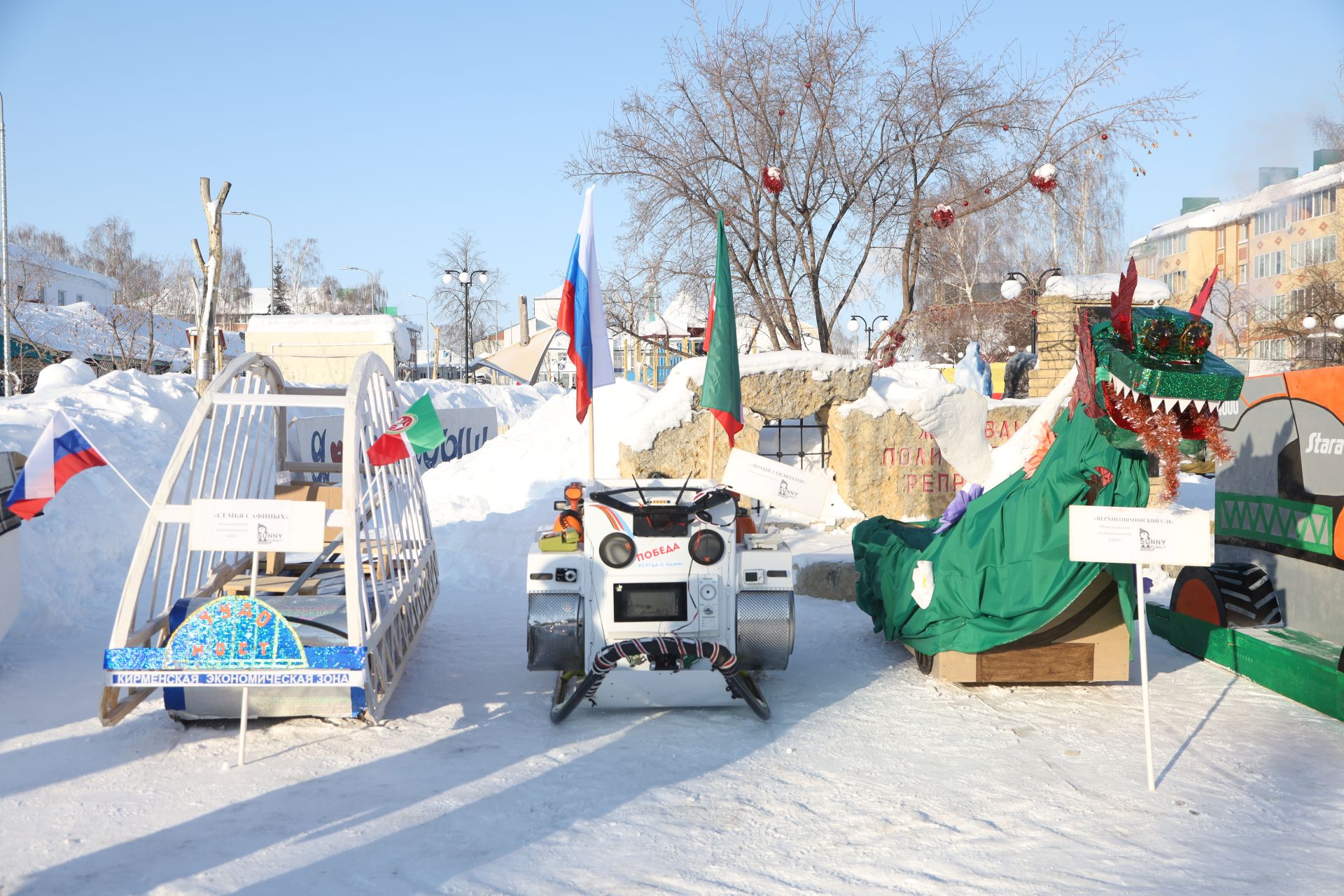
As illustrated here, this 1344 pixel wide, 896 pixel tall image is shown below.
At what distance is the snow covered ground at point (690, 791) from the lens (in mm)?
3785

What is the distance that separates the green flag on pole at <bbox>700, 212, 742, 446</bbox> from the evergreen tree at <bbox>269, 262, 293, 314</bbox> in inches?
1436

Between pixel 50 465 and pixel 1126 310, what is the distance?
19.1 ft

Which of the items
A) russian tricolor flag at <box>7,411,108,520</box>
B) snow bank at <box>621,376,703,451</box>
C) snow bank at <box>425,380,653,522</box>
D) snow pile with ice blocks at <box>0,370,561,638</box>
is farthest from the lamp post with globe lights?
russian tricolor flag at <box>7,411,108,520</box>

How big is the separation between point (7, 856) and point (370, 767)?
5.01 ft

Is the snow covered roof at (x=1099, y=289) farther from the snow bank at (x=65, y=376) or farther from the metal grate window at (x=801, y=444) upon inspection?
the snow bank at (x=65, y=376)

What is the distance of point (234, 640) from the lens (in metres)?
4.78

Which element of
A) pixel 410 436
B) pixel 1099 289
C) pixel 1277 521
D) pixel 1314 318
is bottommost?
pixel 1277 521

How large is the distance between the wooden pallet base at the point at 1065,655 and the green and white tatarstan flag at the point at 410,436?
354 cm

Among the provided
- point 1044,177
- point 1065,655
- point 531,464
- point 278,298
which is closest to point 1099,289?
point 1044,177

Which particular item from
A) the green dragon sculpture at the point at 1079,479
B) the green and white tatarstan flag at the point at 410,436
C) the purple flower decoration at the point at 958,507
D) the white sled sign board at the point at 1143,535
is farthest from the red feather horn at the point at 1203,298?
the green and white tatarstan flag at the point at 410,436

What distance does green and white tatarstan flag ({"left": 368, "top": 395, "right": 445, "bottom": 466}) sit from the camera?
5.55 metres

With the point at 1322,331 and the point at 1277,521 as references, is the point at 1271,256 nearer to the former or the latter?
the point at 1322,331

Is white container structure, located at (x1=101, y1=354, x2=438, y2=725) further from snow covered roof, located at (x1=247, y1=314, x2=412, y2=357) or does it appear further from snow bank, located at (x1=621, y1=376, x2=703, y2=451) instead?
snow covered roof, located at (x1=247, y1=314, x2=412, y2=357)

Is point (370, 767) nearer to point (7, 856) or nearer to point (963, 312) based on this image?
point (7, 856)
